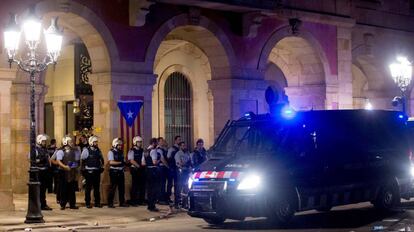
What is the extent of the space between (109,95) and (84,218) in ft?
14.3

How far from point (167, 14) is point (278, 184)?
8.94 meters

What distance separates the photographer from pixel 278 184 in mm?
15984

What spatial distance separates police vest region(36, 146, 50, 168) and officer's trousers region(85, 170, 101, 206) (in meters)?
1.05

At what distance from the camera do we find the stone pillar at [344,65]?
2902cm

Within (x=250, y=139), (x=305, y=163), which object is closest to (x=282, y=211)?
(x=305, y=163)

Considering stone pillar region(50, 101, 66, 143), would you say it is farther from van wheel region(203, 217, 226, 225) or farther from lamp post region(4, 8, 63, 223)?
van wheel region(203, 217, 226, 225)

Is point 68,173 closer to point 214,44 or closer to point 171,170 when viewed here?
point 171,170

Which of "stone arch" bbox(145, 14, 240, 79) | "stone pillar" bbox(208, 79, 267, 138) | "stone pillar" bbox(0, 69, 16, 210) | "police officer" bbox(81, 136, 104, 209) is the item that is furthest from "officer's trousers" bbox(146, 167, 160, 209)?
"stone pillar" bbox(208, 79, 267, 138)

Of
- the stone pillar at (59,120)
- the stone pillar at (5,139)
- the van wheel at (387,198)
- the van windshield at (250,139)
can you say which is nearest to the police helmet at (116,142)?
the stone pillar at (5,139)

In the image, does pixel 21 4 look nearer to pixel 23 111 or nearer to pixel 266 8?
pixel 23 111

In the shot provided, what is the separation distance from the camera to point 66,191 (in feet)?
68.3

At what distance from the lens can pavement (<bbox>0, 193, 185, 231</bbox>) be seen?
1731 centimetres

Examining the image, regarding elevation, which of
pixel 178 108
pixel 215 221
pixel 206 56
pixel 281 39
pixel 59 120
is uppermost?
pixel 281 39

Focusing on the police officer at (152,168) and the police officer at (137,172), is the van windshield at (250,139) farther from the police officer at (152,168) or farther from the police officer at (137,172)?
the police officer at (137,172)
